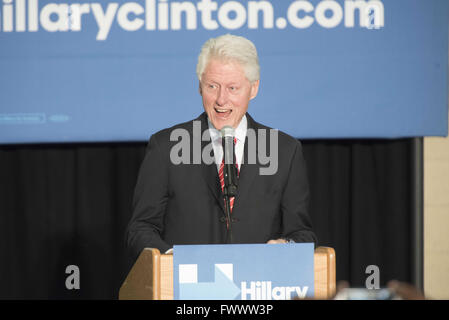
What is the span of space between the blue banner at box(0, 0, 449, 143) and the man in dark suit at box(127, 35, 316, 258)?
3.95 feet

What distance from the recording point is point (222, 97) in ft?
7.48

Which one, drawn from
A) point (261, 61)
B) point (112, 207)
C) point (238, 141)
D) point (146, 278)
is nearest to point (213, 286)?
point (146, 278)

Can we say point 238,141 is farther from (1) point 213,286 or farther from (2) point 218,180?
(1) point 213,286

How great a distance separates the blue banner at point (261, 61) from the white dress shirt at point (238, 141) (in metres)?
1.12

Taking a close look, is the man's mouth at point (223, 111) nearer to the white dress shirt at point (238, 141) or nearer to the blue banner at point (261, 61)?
the white dress shirt at point (238, 141)

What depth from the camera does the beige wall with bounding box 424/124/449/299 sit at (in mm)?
3848

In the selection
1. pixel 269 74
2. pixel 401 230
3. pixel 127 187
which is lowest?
pixel 401 230

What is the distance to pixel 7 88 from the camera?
3.51 meters

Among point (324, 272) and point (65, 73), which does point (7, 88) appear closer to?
point (65, 73)

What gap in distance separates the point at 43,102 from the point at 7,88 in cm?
22

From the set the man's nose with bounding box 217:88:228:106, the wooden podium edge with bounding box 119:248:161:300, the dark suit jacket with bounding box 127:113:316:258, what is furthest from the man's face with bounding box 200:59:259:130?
the wooden podium edge with bounding box 119:248:161:300

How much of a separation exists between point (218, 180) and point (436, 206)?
2167mm
